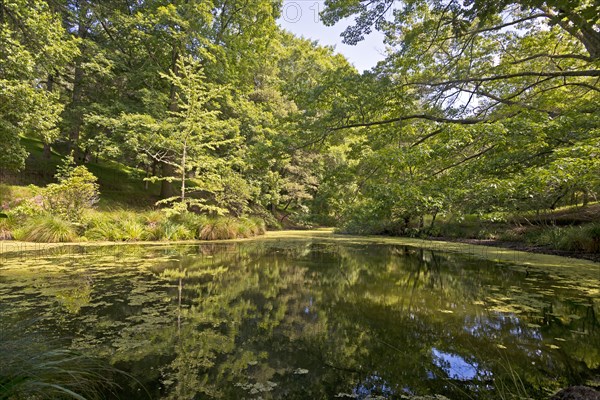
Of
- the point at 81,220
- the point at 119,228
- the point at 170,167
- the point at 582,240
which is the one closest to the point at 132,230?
the point at 119,228

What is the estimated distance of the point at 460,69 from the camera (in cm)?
834

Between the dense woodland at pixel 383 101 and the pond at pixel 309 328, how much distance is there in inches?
91.3

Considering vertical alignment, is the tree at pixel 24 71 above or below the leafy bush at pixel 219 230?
above

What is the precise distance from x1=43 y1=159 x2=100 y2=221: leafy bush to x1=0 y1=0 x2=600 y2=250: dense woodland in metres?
2.25

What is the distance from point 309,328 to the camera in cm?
313

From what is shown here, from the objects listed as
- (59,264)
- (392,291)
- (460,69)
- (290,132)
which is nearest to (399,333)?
(392,291)

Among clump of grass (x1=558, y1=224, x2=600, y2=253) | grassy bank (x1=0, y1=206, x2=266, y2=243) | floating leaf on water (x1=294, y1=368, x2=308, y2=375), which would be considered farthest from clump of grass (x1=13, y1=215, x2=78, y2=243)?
clump of grass (x1=558, y1=224, x2=600, y2=253)

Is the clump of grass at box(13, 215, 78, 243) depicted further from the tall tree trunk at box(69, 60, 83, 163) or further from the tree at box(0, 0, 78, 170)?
the tall tree trunk at box(69, 60, 83, 163)

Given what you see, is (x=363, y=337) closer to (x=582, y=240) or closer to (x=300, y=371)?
(x=300, y=371)

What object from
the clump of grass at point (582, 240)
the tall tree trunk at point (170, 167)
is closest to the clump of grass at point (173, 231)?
the tall tree trunk at point (170, 167)

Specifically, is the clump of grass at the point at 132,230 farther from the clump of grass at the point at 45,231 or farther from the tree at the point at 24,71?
the tree at the point at 24,71

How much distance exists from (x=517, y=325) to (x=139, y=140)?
44.4 ft

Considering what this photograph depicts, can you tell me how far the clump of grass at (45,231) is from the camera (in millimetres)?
8648

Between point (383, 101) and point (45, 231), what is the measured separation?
31.3 ft
